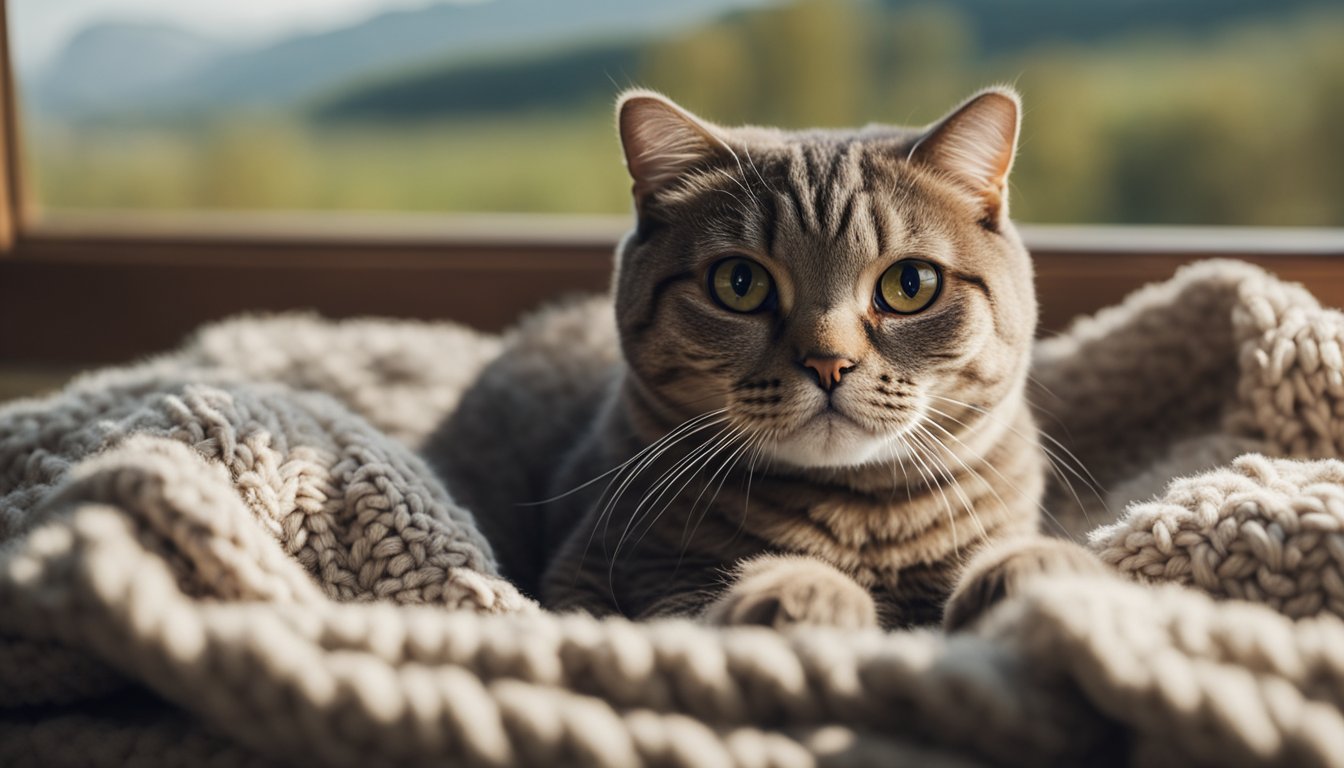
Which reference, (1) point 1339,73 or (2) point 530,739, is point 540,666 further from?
(1) point 1339,73

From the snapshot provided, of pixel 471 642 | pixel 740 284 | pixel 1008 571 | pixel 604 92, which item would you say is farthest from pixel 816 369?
pixel 604 92

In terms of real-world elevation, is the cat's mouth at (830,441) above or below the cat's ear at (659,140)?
below

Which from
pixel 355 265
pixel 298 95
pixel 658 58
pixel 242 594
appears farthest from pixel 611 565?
pixel 298 95

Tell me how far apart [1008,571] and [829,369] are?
0.23m

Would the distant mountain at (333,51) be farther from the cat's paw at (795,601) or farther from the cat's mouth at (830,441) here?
the cat's paw at (795,601)

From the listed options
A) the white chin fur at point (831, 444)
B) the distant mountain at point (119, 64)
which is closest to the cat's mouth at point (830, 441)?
the white chin fur at point (831, 444)

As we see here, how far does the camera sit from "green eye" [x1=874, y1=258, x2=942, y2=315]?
3.23ft

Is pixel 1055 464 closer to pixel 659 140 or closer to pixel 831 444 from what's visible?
pixel 831 444

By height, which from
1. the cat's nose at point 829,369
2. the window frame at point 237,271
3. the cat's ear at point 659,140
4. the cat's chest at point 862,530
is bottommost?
the window frame at point 237,271

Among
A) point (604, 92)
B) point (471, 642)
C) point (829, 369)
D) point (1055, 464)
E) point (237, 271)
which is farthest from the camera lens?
point (604, 92)

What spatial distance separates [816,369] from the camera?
92 cm

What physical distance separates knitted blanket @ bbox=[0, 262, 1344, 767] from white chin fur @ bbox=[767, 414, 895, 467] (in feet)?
0.68

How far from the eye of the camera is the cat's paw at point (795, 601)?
29.7 inches

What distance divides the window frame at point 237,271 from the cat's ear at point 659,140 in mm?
592
